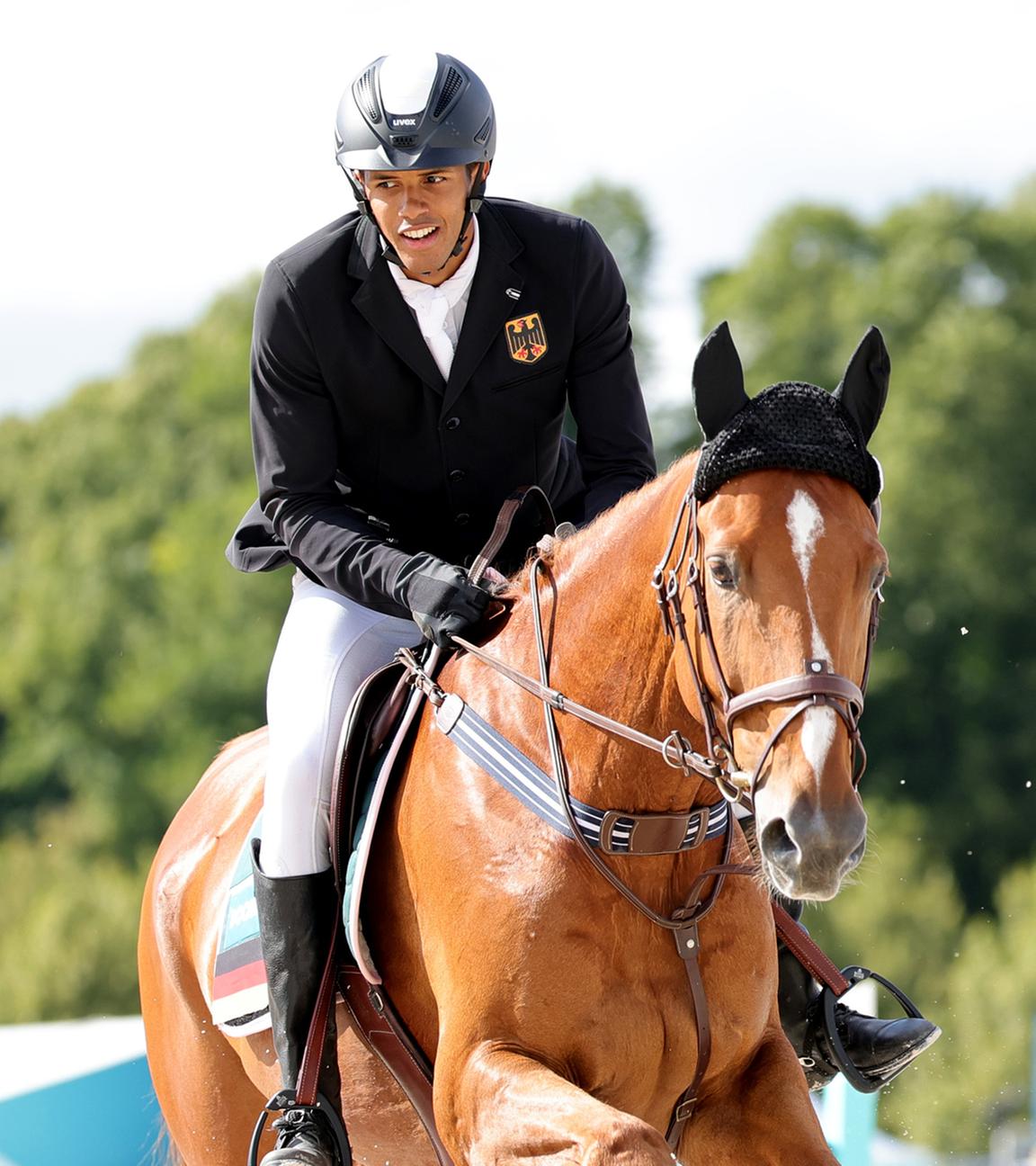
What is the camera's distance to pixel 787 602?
13.1ft

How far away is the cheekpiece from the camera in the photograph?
166 inches

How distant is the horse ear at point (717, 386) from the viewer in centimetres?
438

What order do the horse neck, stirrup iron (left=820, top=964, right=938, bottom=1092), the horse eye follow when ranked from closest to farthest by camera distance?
the horse eye → the horse neck → stirrup iron (left=820, top=964, right=938, bottom=1092)

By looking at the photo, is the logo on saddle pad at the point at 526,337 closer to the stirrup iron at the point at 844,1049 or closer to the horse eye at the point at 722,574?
the horse eye at the point at 722,574

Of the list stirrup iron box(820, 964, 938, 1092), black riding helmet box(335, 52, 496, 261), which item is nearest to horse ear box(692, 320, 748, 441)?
black riding helmet box(335, 52, 496, 261)

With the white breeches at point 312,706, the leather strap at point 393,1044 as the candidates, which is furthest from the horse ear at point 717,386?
the leather strap at point 393,1044

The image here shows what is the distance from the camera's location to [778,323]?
49375 millimetres

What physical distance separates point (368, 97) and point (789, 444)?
188cm

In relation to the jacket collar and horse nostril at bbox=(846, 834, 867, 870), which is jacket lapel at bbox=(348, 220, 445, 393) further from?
horse nostril at bbox=(846, 834, 867, 870)

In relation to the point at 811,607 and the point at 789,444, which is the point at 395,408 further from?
the point at 811,607

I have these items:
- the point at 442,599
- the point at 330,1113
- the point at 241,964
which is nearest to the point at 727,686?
the point at 442,599

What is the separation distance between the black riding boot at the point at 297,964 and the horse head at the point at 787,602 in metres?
1.48

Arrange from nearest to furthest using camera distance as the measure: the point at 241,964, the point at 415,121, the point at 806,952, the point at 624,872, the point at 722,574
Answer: the point at 722,574 → the point at 624,872 → the point at 415,121 → the point at 806,952 → the point at 241,964

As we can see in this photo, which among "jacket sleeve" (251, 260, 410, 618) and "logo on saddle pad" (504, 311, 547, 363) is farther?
"logo on saddle pad" (504, 311, 547, 363)
